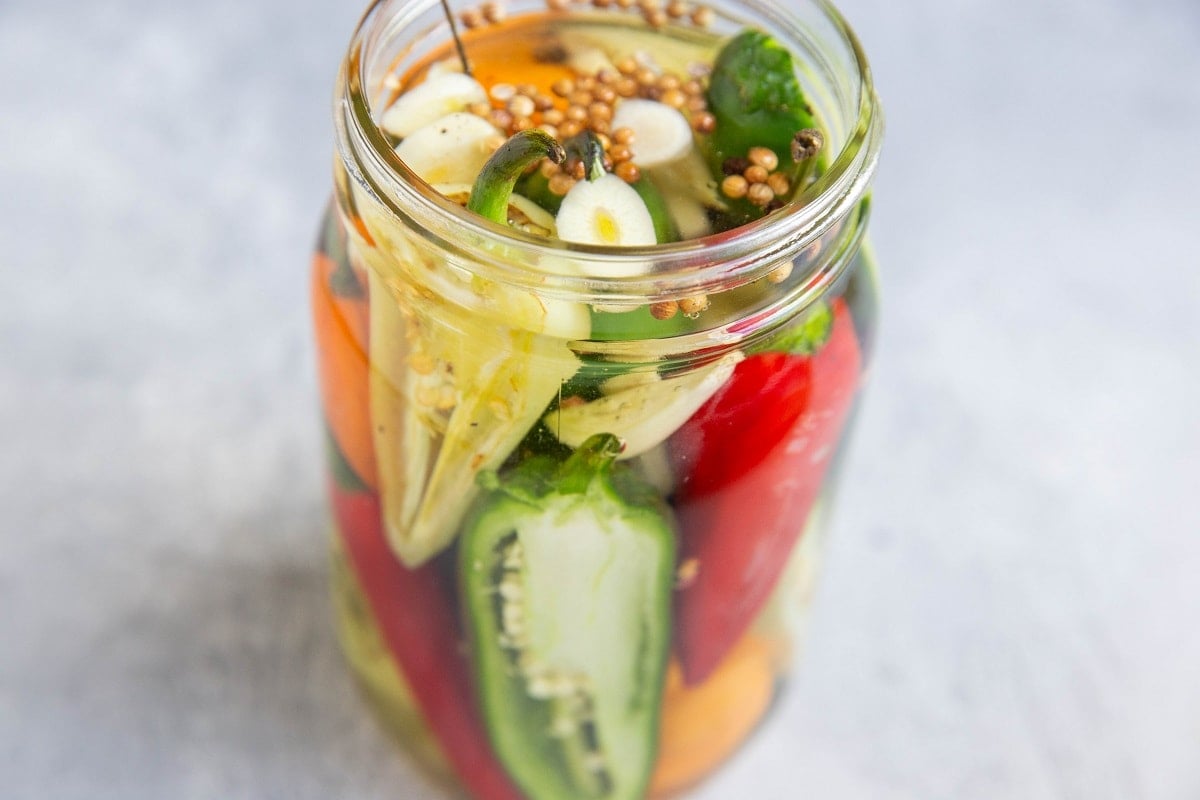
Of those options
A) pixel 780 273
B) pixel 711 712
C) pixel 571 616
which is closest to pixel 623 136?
pixel 780 273

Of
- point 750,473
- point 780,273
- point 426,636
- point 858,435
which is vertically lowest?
point 858,435

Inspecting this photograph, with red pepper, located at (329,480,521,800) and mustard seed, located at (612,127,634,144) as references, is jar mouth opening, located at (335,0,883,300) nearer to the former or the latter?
mustard seed, located at (612,127,634,144)

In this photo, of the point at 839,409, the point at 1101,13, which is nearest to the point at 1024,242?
the point at 1101,13

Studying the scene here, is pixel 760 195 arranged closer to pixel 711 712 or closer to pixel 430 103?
pixel 430 103

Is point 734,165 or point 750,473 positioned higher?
point 734,165

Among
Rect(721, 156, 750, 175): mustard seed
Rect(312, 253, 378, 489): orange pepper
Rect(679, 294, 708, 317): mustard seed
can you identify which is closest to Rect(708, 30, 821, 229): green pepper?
Rect(721, 156, 750, 175): mustard seed

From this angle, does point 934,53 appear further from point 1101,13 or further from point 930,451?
point 930,451

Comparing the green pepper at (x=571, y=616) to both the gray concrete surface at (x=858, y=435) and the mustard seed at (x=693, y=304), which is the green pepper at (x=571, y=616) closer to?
the mustard seed at (x=693, y=304)
